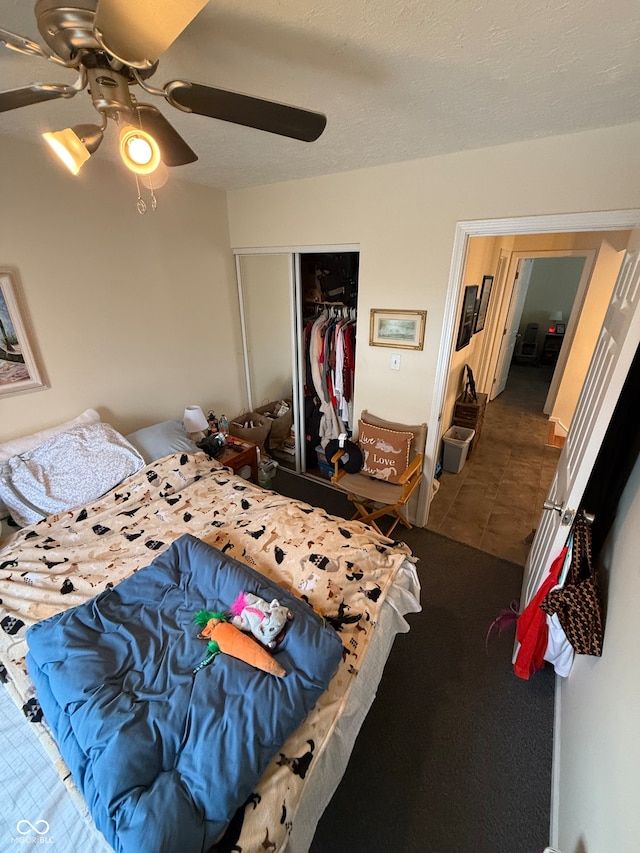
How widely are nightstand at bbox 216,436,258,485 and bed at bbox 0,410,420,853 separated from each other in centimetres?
69

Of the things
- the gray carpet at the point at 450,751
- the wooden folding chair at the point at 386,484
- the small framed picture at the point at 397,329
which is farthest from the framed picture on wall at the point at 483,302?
the gray carpet at the point at 450,751

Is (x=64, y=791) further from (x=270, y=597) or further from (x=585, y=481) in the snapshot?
(x=585, y=481)

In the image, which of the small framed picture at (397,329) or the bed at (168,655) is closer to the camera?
the bed at (168,655)

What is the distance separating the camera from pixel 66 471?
6.25 feet

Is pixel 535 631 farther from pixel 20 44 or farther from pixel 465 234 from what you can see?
pixel 20 44

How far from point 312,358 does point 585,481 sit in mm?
2168

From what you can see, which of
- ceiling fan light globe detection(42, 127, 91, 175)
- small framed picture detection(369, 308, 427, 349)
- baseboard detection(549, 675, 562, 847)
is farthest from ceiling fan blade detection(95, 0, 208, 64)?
baseboard detection(549, 675, 562, 847)

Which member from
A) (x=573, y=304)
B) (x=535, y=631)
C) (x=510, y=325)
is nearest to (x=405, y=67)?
(x=535, y=631)

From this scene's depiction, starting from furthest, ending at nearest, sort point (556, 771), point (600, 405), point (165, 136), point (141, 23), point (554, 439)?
point (554, 439)
point (556, 771)
point (600, 405)
point (165, 136)
point (141, 23)

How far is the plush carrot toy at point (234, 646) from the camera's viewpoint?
3.38 ft

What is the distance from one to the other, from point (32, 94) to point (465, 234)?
1917 millimetres

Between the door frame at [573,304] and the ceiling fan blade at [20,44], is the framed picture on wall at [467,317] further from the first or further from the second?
the ceiling fan blade at [20,44]

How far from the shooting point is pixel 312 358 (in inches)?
117

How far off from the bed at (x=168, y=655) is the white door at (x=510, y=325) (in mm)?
4263
